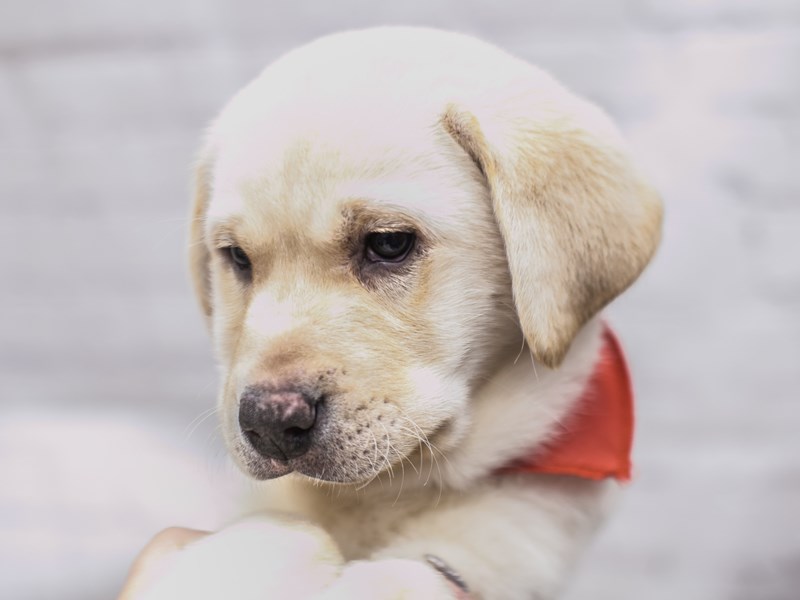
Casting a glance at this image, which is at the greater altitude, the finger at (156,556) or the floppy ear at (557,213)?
the floppy ear at (557,213)

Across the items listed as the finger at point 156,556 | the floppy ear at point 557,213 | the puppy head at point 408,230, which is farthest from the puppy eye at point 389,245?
the finger at point 156,556

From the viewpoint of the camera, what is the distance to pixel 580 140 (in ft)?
5.99

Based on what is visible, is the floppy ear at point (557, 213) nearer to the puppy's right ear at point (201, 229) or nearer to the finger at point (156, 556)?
the puppy's right ear at point (201, 229)

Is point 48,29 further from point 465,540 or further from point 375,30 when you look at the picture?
point 465,540

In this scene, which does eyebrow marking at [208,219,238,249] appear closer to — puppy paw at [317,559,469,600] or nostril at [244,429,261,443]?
nostril at [244,429,261,443]

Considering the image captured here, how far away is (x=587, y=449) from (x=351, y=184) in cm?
80

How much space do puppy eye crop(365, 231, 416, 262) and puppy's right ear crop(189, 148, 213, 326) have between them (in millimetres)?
549

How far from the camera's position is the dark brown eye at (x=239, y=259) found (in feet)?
6.34

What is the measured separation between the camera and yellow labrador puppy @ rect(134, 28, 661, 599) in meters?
1.65

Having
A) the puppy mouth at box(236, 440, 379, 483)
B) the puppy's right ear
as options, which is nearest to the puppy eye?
the puppy mouth at box(236, 440, 379, 483)

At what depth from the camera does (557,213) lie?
1.76 metres

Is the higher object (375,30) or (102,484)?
(375,30)

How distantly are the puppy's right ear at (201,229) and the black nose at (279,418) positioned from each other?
0.69m

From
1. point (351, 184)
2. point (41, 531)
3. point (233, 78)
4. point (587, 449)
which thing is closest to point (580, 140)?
point (351, 184)
